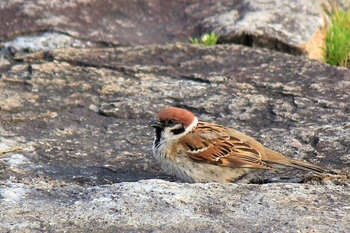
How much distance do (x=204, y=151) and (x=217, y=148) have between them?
9 centimetres

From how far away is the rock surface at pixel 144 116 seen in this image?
3.28 m

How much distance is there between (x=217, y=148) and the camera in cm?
449

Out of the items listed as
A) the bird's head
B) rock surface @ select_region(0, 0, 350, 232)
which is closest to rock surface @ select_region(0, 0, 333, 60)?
rock surface @ select_region(0, 0, 350, 232)

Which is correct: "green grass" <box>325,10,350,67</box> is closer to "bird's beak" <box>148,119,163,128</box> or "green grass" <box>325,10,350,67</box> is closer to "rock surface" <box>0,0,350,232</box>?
"rock surface" <box>0,0,350,232</box>

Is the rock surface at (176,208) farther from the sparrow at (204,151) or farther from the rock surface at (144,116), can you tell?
the sparrow at (204,151)

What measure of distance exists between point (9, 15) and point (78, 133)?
6.29 feet

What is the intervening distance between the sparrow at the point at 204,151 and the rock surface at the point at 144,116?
13 cm

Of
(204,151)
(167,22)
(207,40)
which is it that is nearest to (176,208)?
(204,151)

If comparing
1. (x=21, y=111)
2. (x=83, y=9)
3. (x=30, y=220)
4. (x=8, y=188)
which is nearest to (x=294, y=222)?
(x=30, y=220)

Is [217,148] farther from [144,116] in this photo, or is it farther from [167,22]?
[167,22]

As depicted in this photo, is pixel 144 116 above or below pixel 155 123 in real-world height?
below

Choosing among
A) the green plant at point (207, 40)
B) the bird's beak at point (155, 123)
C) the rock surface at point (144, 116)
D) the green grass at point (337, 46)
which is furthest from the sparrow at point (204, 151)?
the green grass at point (337, 46)

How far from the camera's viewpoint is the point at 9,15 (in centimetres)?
613

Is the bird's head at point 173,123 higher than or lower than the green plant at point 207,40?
lower
